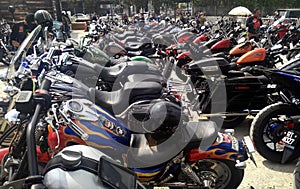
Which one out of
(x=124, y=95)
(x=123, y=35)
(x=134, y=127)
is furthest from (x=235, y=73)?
Result: (x=123, y=35)

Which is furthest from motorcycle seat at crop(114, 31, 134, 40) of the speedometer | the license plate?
the speedometer

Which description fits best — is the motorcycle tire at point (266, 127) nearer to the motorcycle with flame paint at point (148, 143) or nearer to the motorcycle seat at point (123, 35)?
the motorcycle with flame paint at point (148, 143)

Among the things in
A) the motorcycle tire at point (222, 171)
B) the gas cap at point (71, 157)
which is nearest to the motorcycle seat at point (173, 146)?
the motorcycle tire at point (222, 171)

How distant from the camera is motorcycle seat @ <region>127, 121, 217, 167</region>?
7.16 ft

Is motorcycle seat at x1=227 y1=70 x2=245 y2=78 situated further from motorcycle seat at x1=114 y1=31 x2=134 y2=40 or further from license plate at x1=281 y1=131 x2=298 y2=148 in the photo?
motorcycle seat at x1=114 y1=31 x2=134 y2=40

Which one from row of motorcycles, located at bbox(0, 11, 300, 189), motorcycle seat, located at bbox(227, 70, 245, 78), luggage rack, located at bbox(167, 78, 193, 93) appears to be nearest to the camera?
row of motorcycles, located at bbox(0, 11, 300, 189)

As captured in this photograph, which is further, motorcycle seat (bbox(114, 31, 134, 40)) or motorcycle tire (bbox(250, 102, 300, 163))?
motorcycle seat (bbox(114, 31, 134, 40))

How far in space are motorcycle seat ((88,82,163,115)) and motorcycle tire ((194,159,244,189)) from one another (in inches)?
39.0

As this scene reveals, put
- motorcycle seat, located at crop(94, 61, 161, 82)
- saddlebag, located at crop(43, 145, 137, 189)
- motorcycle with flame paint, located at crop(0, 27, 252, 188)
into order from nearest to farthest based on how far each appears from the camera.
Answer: saddlebag, located at crop(43, 145, 137, 189) < motorcycle with flame paint, located at crop(0, 27, 252, 188) < motorcycle seat, located at crop(94, 61, 161, 82)

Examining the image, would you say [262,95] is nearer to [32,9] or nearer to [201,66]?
[201,66]

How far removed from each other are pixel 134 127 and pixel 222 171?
0.87 meters

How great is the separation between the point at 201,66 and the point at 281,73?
1374 millimetres

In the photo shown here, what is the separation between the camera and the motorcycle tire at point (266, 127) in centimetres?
304

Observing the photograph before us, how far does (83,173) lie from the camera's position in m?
1.17
